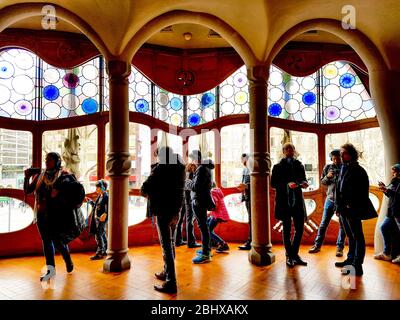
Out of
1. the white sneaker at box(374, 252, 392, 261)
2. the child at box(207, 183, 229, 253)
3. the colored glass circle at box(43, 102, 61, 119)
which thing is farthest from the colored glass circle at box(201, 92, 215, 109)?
the white sneaker at box(374, 252, 392, 261)

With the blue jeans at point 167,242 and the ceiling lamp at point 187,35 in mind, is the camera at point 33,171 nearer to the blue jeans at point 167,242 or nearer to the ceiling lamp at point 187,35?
the blue jeans at point 167,242

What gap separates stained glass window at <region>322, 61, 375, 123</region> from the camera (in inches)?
189

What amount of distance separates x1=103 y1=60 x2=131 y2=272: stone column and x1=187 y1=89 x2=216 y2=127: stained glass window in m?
1.77

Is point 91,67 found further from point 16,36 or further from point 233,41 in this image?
point 233,41

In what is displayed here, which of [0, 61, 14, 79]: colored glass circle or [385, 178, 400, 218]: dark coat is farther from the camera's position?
[0, 61, 14, 79]: colored glass circle

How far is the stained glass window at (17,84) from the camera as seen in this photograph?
161 inches

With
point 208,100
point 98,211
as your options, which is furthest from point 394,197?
point 98,211

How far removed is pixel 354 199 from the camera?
9.48 feet

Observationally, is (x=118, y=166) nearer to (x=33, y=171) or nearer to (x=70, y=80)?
(x=33, y=171)

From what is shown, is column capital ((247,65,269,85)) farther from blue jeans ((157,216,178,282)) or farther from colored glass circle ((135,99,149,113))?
blue jeans ((157,216,178,282))

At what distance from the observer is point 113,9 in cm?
320

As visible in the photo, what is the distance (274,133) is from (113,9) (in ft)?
10.6

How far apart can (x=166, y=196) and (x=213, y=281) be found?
3.63ft

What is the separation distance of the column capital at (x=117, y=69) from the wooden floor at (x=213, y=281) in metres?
2.41
